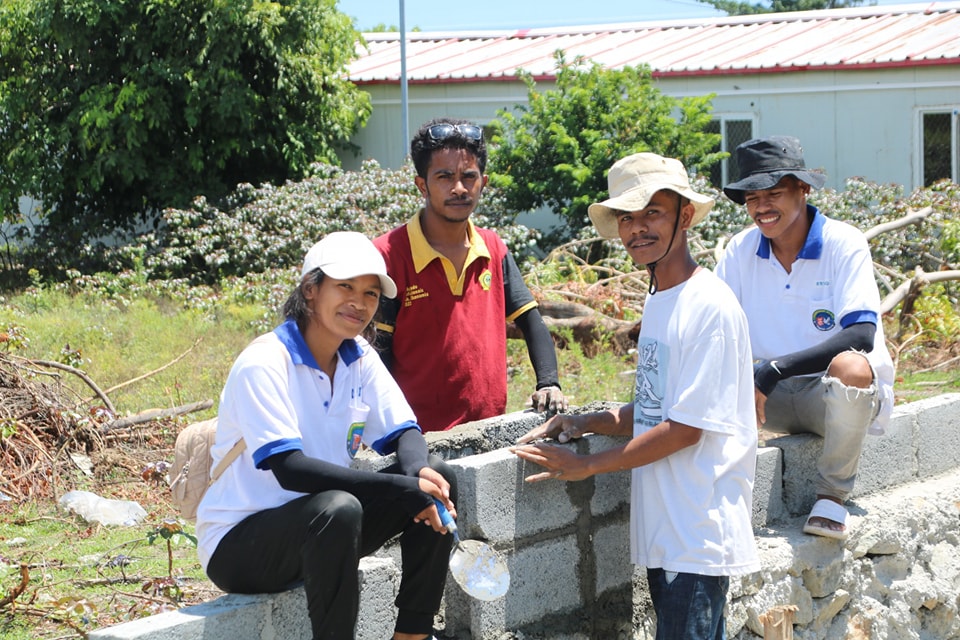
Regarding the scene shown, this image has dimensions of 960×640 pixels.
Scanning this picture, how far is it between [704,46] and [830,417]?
43.2ft

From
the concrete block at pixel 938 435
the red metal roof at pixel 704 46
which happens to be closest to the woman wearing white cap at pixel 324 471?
the concrete block at pixel 938 435

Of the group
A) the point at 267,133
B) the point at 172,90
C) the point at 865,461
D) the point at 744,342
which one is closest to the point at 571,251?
the point at 267,133

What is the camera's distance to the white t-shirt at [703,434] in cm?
323

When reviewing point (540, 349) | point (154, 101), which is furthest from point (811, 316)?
point (154, 101)

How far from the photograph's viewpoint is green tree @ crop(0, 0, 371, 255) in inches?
552

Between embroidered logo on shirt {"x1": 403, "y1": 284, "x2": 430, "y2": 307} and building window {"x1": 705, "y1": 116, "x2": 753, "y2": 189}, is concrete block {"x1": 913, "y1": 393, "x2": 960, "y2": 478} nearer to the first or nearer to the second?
embroidered logo on shirt {"x1": 403, "y1": 284, "x2": 430, "y2": 307}

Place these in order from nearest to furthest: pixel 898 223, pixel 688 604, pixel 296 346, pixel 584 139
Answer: pixel 296 346 < pixel 688 604 < pixel 898 223 < pixel 584 139

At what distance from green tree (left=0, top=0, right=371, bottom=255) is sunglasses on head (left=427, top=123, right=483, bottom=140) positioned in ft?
34.9

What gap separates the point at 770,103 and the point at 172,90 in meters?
7.76

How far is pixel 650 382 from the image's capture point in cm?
345

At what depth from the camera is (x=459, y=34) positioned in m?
19.6

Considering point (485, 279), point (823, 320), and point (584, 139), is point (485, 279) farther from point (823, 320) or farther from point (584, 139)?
point (584, 139)

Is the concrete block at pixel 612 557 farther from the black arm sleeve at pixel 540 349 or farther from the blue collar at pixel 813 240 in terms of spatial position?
the blue collar at pixel 813 240

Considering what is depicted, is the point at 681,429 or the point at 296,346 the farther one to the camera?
the point at 681,429
